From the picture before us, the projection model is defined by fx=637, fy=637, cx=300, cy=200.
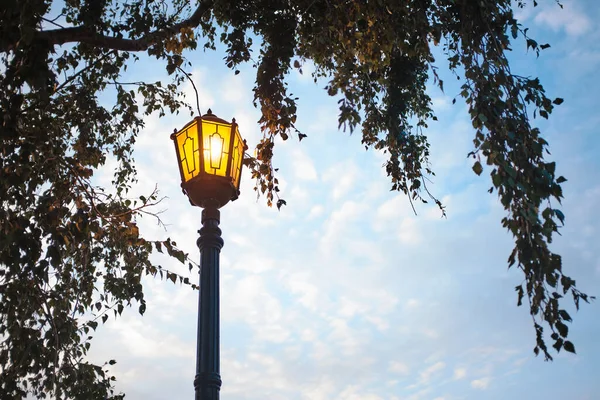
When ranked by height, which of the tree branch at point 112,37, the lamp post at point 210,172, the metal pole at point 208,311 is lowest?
the metal pole at point 208,311

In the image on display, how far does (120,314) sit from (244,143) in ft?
6.63

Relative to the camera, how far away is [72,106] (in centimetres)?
762

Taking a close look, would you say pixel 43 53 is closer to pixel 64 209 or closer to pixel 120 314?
pixel 64 209

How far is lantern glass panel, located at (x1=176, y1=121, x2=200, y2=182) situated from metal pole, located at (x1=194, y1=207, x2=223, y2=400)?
33 cm

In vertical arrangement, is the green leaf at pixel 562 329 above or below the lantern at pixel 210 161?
below

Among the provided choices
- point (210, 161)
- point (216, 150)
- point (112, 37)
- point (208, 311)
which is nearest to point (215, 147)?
point (216, 150)

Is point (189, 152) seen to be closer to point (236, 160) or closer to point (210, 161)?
point (210, 161)

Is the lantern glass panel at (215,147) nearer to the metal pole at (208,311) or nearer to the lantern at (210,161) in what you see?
the lantern at (210,161)

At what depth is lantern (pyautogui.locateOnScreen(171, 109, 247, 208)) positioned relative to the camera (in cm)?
517

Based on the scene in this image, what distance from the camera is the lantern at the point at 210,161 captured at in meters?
5.17

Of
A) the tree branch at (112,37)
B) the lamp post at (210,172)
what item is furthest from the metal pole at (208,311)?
the tree branch at (112,37)

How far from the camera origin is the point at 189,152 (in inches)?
208

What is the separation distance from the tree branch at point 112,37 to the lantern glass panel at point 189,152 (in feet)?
3.98

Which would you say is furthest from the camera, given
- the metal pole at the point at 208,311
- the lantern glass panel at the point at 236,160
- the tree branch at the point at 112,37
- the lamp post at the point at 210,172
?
the tree branch at the point at 112,37
